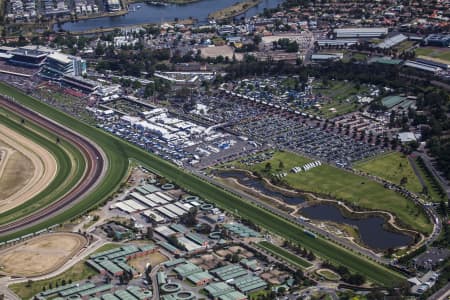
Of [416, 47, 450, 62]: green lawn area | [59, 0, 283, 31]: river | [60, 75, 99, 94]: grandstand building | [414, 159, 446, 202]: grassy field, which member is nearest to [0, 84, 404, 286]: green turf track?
[60, 75, 99, 94]: grandstand building

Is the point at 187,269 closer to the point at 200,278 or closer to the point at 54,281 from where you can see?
the point at 200,278

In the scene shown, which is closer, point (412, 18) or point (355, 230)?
point (355, 230)

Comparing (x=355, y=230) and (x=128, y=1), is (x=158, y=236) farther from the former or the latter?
(x=128, y=1)

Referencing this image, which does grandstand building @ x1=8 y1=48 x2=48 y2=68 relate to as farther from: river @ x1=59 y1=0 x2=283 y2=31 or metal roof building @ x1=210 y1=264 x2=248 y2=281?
metal roof building @ x1=210 y1=264 x2=248 y2=281

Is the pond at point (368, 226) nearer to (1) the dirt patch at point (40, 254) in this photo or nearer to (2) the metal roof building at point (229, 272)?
(2) the metal roof building at point (229, 272)

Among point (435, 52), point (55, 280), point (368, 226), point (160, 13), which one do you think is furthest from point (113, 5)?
point (55, 280)

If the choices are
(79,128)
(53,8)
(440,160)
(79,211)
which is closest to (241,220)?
(79,211)

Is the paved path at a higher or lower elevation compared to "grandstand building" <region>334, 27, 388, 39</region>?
lower
